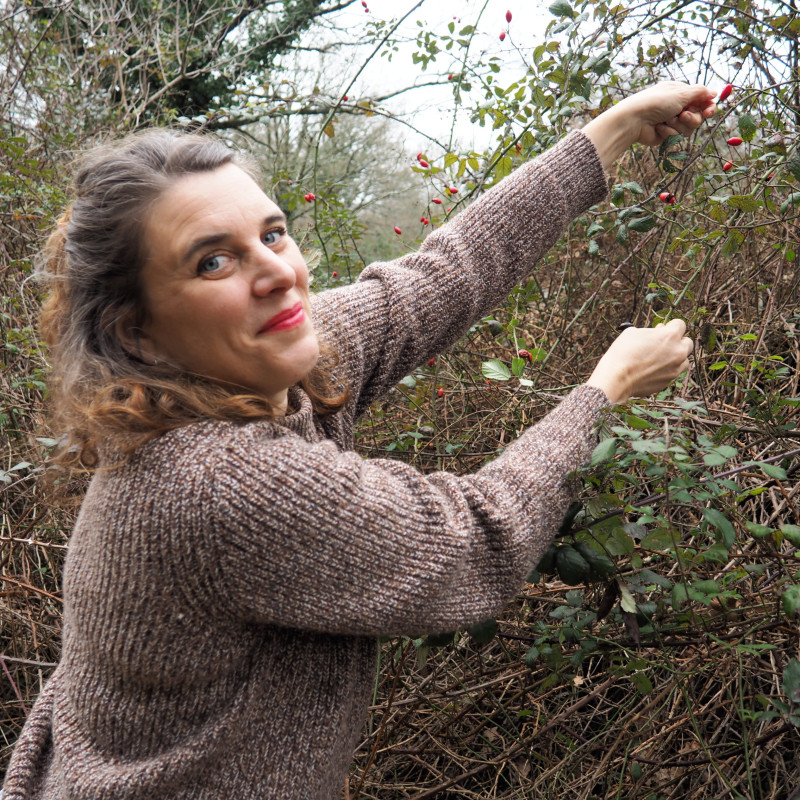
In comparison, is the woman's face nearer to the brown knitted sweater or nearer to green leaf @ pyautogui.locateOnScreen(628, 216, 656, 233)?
the brown knitted sweater

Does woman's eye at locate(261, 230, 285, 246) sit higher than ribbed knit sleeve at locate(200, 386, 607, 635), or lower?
higher

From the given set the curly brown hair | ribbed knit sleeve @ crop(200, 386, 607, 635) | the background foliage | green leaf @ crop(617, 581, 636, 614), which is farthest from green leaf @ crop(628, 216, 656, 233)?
the curly brown hair

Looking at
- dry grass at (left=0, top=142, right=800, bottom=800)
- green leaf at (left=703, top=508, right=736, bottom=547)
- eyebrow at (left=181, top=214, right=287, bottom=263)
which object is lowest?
dry grass at (left=0, top=142, right=800, bottom=800)

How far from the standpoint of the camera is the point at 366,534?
1188 millimetres

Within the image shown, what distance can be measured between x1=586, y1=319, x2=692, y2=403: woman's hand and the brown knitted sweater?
8 centimetres

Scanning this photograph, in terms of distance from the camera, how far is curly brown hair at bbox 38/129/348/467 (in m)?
1.27

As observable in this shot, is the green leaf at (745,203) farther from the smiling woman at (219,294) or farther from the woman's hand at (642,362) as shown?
the smiling woman at (219,294)

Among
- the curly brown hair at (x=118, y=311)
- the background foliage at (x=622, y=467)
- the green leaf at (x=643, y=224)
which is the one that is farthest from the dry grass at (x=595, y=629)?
the curly brown hair at (x=118, y=311)

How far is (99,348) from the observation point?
139 centimetres

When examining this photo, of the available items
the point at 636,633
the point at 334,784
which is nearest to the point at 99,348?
the point at 334,784

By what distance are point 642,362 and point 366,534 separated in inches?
26.1

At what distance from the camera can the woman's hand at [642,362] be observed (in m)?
1.45

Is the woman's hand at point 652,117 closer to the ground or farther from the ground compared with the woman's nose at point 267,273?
farther from the ground

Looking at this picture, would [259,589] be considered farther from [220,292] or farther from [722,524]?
[722,524]
